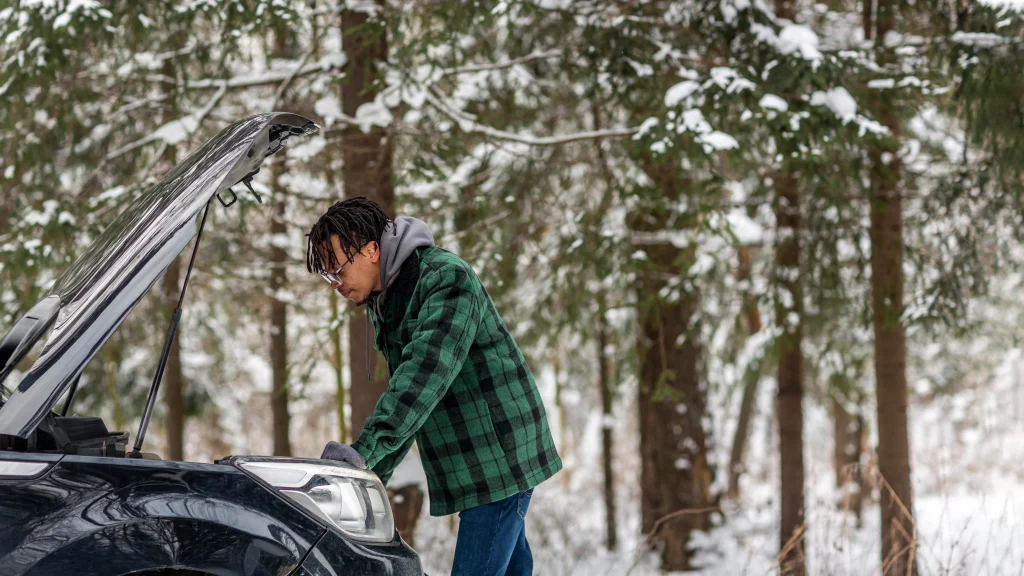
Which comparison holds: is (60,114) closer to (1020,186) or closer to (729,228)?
(729,228)

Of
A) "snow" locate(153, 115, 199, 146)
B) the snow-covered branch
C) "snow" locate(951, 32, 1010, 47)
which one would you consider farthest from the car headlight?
"snow" locate(951, 32, 1010, 47)

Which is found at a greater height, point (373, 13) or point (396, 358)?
point (373, 13)

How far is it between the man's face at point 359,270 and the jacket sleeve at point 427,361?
0.19 meters

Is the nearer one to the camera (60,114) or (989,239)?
(60,114)

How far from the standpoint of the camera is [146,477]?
7.52 ft

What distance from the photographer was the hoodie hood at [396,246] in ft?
9.79

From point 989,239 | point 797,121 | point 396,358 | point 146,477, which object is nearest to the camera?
point 146,477

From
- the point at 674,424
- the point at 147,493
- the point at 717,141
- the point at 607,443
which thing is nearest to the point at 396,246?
the point at 147,493

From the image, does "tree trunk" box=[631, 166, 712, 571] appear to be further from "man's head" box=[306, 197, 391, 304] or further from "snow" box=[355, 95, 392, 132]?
"man's head" box=[306, 197, 391, 304]

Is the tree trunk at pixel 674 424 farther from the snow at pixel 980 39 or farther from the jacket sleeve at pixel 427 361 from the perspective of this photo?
the jacket sleeve at pixel 427 361

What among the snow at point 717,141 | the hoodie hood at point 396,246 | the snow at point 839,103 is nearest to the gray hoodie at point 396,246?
the hoodie hood at point 396,246

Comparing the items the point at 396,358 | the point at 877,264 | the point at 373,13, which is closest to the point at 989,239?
the point at 877,264

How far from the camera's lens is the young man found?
2.92 metres

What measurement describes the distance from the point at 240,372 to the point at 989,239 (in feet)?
43.6
